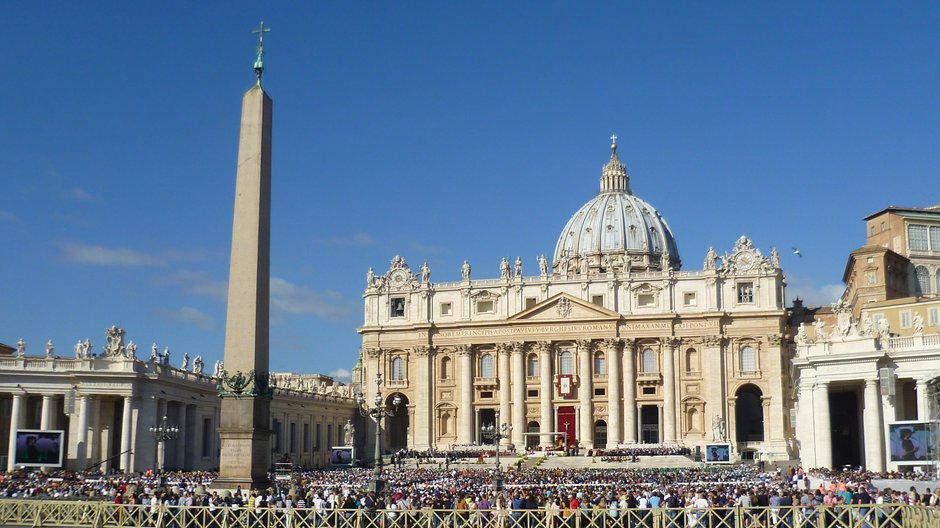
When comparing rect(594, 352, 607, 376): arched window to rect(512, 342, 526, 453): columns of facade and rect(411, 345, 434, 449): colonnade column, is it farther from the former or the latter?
rect(411, 345, 434, 449): colonnade column

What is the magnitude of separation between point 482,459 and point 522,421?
50.9 feet

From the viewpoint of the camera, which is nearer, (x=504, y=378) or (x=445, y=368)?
(x=504, y=378)

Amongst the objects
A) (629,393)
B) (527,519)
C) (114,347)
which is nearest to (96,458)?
(114,347)

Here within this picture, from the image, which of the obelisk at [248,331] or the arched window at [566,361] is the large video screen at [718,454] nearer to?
the arched window at [566,361]

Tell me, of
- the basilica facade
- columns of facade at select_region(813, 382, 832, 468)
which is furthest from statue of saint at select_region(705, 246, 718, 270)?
columns of facade at select_region(813, 382, 832, 468)

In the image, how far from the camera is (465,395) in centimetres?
9069

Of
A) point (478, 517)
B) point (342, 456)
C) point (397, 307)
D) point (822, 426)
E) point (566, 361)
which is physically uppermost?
point (397, 307)

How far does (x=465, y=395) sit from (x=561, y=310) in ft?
35.3

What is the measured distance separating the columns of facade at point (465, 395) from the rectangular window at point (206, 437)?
2978 cm

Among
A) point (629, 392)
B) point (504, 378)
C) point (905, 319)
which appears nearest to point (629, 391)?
point (629, 392)

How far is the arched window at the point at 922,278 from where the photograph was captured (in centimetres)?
7038

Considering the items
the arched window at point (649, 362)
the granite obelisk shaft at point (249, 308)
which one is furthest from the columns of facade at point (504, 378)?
the granite obelisk shaft at point (249, 308)

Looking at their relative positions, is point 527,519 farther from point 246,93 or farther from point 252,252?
point 246,93

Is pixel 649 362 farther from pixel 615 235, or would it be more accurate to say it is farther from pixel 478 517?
pixel 478 517
